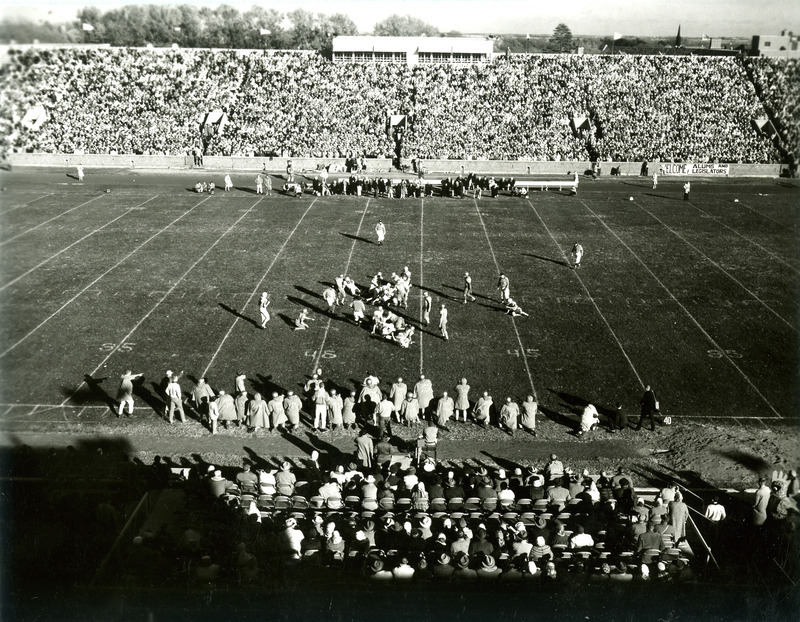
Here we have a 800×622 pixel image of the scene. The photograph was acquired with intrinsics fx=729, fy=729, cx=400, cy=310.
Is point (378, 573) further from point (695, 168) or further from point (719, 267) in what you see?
point (695, 168)

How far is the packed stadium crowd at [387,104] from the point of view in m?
48.5

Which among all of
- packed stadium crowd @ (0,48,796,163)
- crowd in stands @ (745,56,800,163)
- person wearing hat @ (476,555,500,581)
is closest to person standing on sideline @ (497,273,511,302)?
person wearing hat @ (476,555,500,581)

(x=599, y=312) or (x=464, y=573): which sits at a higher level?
(x=599, y=312)

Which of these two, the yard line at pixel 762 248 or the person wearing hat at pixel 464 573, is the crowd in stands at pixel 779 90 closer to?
the yard line at pixel 762 248

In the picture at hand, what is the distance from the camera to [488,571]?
10.2 meters

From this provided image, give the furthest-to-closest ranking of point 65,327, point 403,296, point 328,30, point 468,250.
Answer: point 328,30
point 468,250
point 403,296
point 65,327

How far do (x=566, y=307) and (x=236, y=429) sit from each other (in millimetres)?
11306

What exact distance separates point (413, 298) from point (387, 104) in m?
31.7

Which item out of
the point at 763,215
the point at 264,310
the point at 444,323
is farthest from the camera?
the point at 763,215

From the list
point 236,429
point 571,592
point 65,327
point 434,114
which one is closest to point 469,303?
point 236,429

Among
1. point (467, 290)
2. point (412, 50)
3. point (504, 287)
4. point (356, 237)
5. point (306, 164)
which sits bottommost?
point (467, 290)

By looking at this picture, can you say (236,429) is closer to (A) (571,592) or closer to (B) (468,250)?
(A) (571,592)

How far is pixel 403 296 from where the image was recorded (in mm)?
22266

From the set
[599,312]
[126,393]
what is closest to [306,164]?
[599,312]
